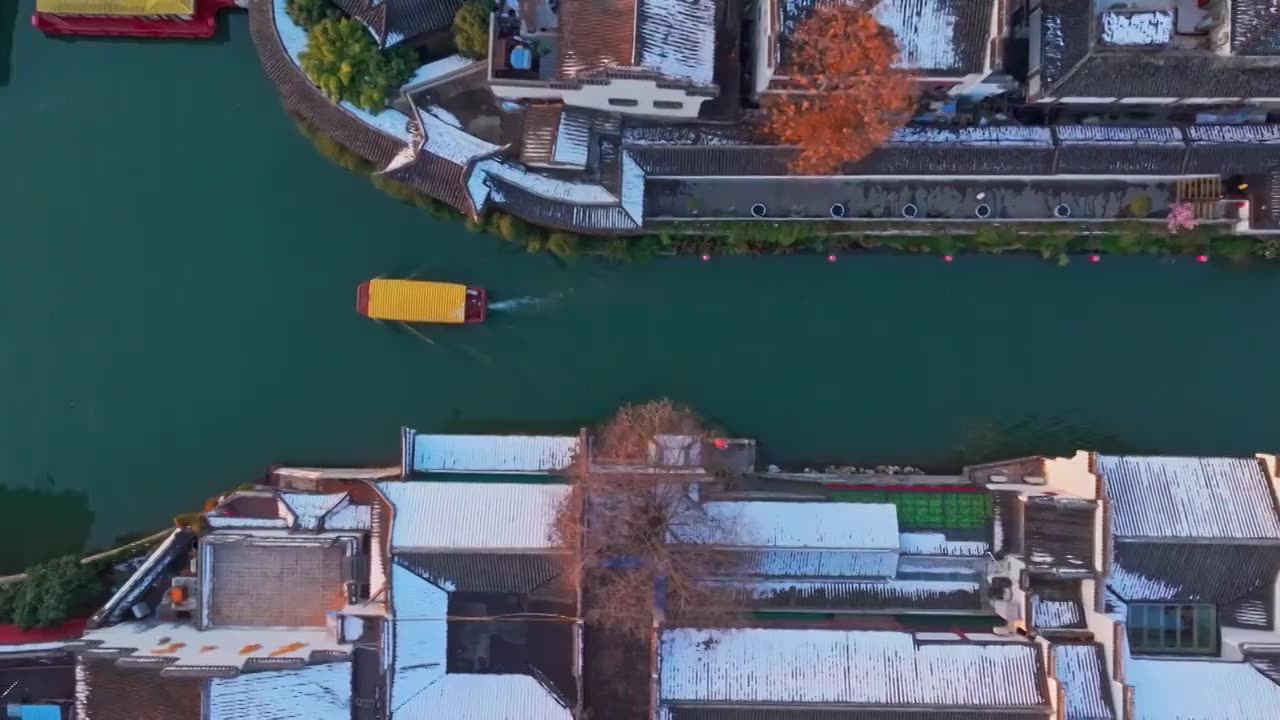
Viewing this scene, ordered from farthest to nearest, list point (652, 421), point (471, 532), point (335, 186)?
point (335, 186) → point (652, 421) → point (471, 532)

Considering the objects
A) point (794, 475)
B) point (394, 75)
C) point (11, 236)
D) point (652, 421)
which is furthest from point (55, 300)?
point (794, 475)

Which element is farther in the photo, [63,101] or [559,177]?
[63,101]

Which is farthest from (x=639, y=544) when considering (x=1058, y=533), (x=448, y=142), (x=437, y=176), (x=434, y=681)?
(x=448, y=142)

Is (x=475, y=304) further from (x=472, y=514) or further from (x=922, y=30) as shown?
(x=922, y=30)

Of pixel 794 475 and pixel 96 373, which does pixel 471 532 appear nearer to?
pixel 794 475

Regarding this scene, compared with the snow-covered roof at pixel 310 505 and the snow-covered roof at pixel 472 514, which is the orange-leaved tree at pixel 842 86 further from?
the snow-covered roof at pixel 310 505

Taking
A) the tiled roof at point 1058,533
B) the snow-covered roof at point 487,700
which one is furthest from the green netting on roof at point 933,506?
the snow-covered roof at point 487,700
